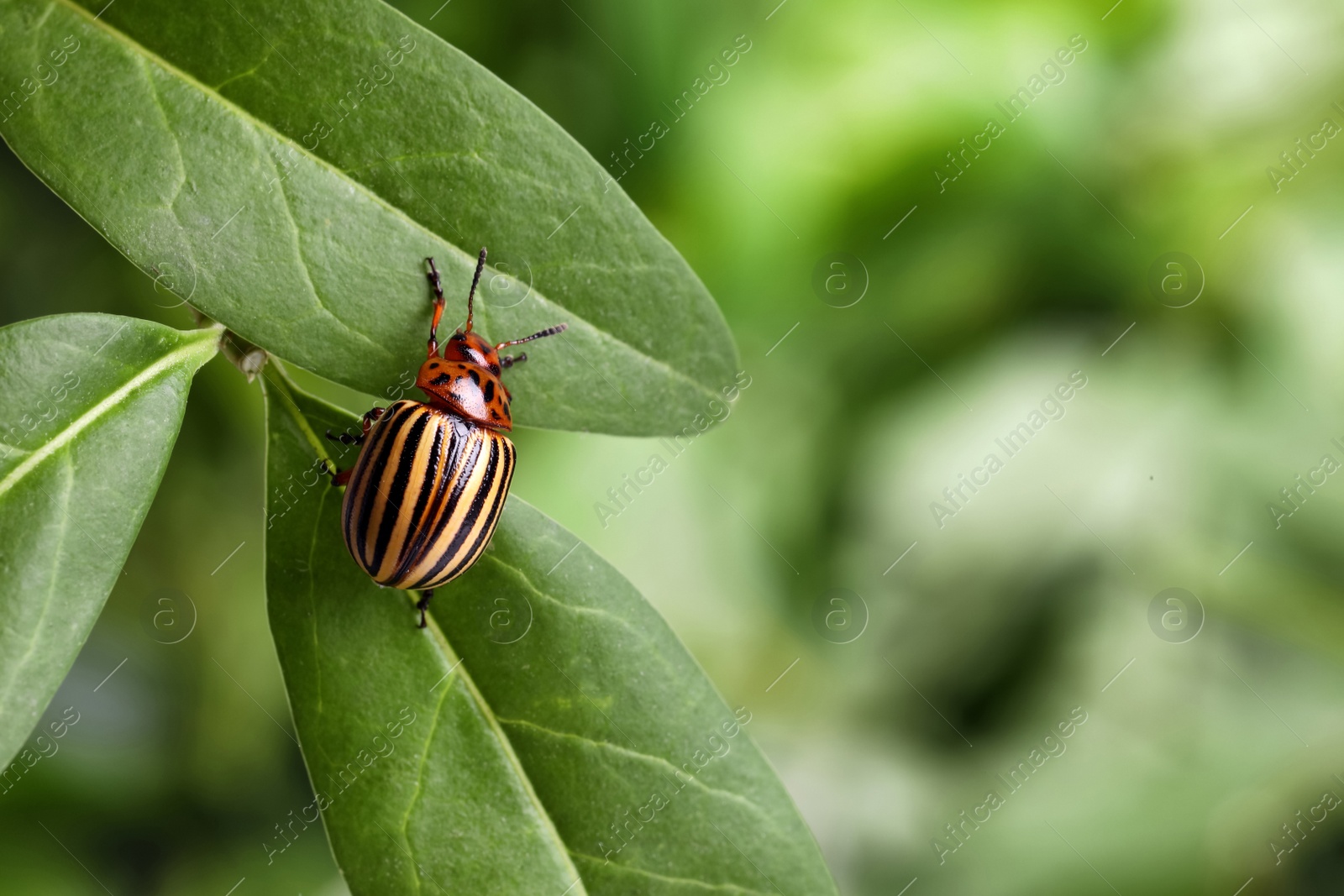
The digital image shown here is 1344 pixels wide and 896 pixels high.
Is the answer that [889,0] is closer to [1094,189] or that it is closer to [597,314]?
[1094,189]

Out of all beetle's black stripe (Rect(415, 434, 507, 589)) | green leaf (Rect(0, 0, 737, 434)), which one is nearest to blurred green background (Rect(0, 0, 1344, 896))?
beetle's black stripe (Rect(415, 434, 507, 589))

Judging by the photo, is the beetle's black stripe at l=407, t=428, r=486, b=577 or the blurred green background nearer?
the beetle's black stripe at l=407, t=428, r=486, b=577

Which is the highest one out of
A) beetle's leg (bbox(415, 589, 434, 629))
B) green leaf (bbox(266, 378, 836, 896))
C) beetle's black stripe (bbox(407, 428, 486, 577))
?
beetle's black stripe (bbox(407, 428, 486, 577))

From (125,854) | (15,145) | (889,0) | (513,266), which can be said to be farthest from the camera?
(889,0)

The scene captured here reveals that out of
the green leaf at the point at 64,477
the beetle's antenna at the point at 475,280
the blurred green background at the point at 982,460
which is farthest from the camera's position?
the blurred green background at the point at 982,460

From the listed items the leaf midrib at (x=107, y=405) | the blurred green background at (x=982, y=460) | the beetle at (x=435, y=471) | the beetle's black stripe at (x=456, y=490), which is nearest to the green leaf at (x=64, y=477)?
the leaf midrib at (x=107, y=405)

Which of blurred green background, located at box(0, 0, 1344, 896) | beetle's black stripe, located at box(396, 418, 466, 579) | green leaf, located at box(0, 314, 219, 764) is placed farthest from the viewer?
blurred green background, located at box(0, 0, 1344, 896)

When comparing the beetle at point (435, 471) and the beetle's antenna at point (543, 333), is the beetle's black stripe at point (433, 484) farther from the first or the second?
the beetle's antenna at point (543, 333)

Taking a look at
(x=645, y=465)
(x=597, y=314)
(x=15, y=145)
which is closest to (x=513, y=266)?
(x=597, y=314)

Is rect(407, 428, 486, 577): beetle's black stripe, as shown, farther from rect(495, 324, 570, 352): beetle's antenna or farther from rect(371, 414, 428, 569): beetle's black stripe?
rect(495, 324, 570, 352): beetle's antenna
